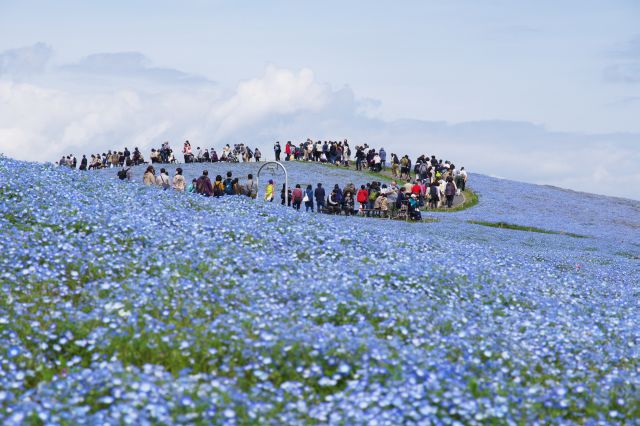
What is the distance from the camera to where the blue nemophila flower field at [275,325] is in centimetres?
987

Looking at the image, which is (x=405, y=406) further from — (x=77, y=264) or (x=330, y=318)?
(x=77, y=264)

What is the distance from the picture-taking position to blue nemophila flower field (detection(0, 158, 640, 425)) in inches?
388

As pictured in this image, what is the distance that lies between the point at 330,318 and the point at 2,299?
18.6ft

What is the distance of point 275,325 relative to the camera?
40.3 feet

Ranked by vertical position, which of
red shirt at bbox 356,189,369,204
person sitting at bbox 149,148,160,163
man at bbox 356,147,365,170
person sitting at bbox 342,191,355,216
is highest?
man at bbox 356,147,365,170

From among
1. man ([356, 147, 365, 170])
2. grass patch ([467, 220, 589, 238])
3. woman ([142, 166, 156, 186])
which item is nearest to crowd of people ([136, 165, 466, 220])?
woman ([142, 166, 156, 186])

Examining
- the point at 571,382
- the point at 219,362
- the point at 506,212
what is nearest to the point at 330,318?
the point at 219,362

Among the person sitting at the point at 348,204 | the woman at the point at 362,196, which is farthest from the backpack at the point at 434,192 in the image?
the person sitting at the point at 348,204

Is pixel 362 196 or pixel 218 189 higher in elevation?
pixel 218 189

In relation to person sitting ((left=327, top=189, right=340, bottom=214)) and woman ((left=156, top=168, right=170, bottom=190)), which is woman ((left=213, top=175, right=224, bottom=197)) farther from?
person sitting ((left=327, top=189, right=340, bottom=214))

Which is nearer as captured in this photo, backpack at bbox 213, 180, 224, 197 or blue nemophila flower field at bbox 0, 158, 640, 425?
blue nemophila flower field at bbox 0, 158, 640, 425

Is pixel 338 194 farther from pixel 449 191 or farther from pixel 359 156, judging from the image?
pixel 359 156

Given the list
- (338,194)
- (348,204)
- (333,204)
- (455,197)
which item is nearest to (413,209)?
(348,204)

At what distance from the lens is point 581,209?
202 feet
